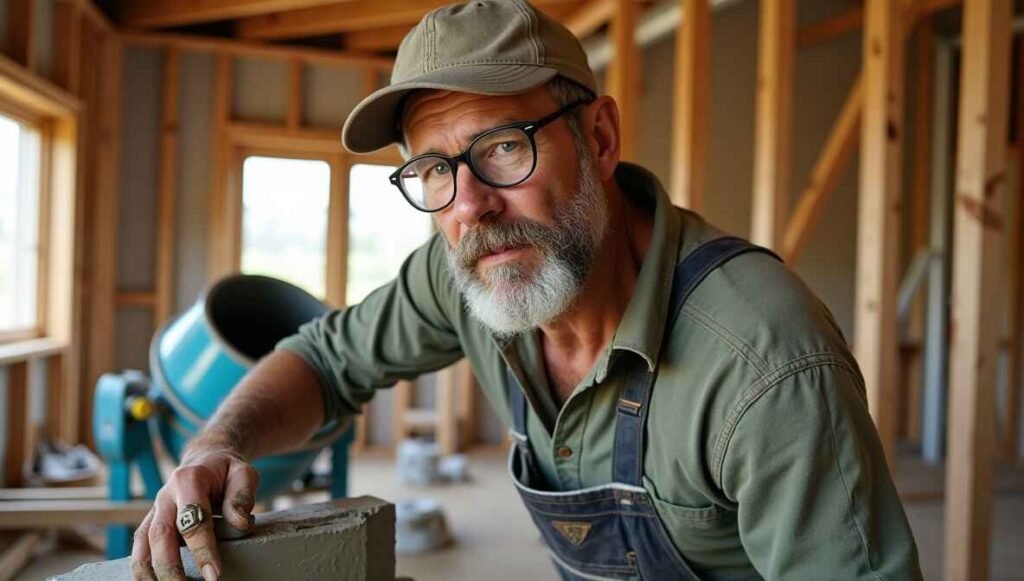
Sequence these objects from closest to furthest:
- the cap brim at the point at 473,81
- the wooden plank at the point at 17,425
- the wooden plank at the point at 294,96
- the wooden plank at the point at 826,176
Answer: the cap brim at the point at 473,81 → the wooden plank at the point at 826,176 → the wooden plank at the point at 17,425 → the wooden plank at the point at 294,96

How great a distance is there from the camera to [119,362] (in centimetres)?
561

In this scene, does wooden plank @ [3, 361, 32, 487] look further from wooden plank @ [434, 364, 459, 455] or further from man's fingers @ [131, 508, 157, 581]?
man's fingers @ [131, 508, 157, 581]

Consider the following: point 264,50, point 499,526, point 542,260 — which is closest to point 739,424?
point 542,260

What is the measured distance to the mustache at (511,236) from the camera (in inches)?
49.2

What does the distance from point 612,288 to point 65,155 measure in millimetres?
4538

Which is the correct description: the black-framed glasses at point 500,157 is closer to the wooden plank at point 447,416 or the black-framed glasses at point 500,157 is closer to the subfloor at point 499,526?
the subfloor at point 499,526

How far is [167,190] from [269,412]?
4725mm

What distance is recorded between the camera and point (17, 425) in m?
4.25

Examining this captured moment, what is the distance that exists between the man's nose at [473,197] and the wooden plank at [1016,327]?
A: 19.0 ft

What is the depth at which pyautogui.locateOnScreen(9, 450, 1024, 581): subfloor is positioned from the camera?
3.58 meters

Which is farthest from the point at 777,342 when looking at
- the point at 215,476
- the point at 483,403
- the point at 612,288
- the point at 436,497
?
the point at 483,403

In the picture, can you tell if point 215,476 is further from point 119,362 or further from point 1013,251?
point 1013,251

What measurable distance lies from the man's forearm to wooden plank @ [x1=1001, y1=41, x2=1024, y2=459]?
5763 mm

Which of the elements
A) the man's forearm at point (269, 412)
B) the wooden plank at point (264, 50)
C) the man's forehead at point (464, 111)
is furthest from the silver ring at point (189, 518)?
the wooden plank at point (264, 50)
